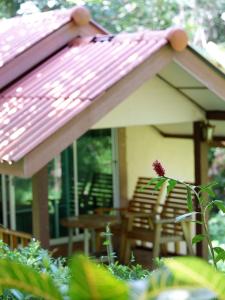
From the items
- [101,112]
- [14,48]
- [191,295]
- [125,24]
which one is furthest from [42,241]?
[125,24]

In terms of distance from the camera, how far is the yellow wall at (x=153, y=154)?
37.5ft

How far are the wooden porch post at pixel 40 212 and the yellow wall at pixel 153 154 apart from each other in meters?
3.98

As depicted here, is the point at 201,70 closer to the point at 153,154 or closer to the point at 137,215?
the point at 137,215

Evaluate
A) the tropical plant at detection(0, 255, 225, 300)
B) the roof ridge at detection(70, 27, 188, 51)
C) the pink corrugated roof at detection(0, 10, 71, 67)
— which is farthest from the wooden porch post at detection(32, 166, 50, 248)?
the tropical plant at detection(0, 255, 225, 300)

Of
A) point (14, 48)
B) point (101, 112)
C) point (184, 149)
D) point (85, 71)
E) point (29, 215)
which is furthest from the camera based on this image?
point (184, 149)

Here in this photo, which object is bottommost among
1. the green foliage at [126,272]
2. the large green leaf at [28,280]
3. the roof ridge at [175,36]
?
the green foliage at [126,272]

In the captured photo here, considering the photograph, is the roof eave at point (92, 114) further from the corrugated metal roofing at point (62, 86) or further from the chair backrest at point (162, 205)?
the chair backrest at point (162, 205)

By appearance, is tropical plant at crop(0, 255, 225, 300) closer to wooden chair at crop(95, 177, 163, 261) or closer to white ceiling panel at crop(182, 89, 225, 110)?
white ceiling panel at crop(182, 89, 225, 110)

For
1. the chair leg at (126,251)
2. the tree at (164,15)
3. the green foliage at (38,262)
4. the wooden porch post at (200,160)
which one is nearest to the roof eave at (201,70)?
the wooden porch post at (200,160)

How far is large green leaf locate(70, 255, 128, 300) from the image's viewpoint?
→ 159 centimetres

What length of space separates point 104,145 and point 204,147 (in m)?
2.46

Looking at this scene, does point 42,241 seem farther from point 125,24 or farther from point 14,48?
point 125,24

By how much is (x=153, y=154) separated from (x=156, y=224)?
8.17ft

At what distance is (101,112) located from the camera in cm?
695
